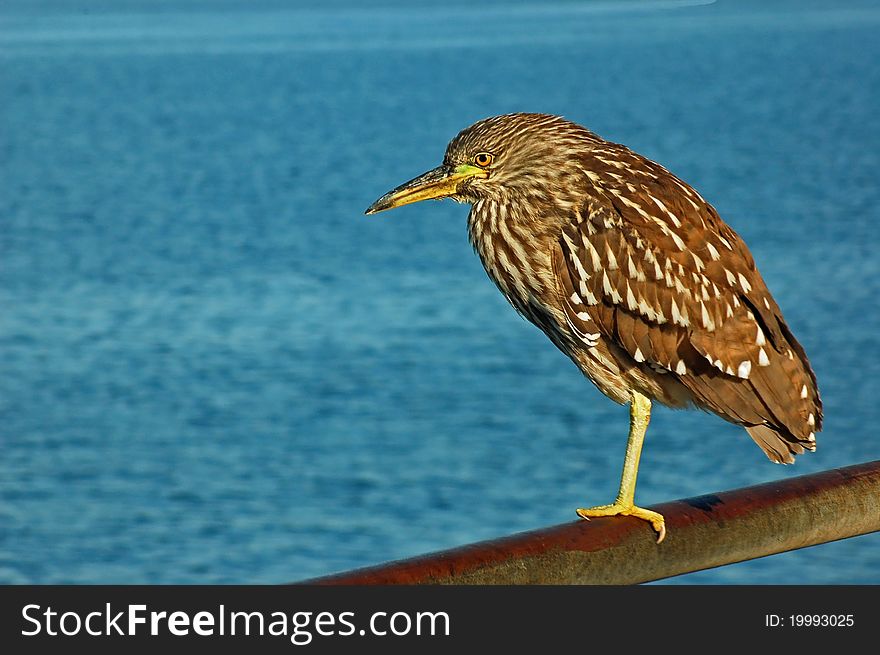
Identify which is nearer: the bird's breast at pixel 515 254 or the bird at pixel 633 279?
the bird at pixel 633 279

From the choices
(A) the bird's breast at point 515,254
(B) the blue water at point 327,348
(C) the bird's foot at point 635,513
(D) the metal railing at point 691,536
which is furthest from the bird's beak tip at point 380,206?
(B) the blue water at point 327,348

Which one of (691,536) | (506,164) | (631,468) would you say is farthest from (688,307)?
(691,536)

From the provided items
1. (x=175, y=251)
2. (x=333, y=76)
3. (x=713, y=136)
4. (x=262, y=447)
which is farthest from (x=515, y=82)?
(x=262, y=447)

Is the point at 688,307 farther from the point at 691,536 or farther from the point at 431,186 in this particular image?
the point at 691,536

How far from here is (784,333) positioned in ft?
19.0

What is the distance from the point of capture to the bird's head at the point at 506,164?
5.89 m

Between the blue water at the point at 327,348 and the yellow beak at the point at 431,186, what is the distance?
11.2 metres

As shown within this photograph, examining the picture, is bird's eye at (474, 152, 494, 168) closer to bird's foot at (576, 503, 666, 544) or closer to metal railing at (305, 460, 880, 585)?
bird's foot at (576, 503, 666, 544)

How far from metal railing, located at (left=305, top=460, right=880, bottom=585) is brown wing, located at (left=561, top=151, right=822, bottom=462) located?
1221mm

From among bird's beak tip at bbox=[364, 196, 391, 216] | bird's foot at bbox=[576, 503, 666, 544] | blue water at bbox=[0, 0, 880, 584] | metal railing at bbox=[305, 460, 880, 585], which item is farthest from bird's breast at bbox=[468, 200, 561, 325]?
blue water at bbox=[0, 0, 880, 584]

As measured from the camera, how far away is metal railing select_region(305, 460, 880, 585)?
3885 mm

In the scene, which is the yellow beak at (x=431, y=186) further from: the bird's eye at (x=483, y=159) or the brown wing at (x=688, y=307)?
the brown wing at (x=688, y=307)

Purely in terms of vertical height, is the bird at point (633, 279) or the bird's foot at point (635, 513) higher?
the bird at point (633, 279)

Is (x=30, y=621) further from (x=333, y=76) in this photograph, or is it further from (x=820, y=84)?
(x=333, y=76)
